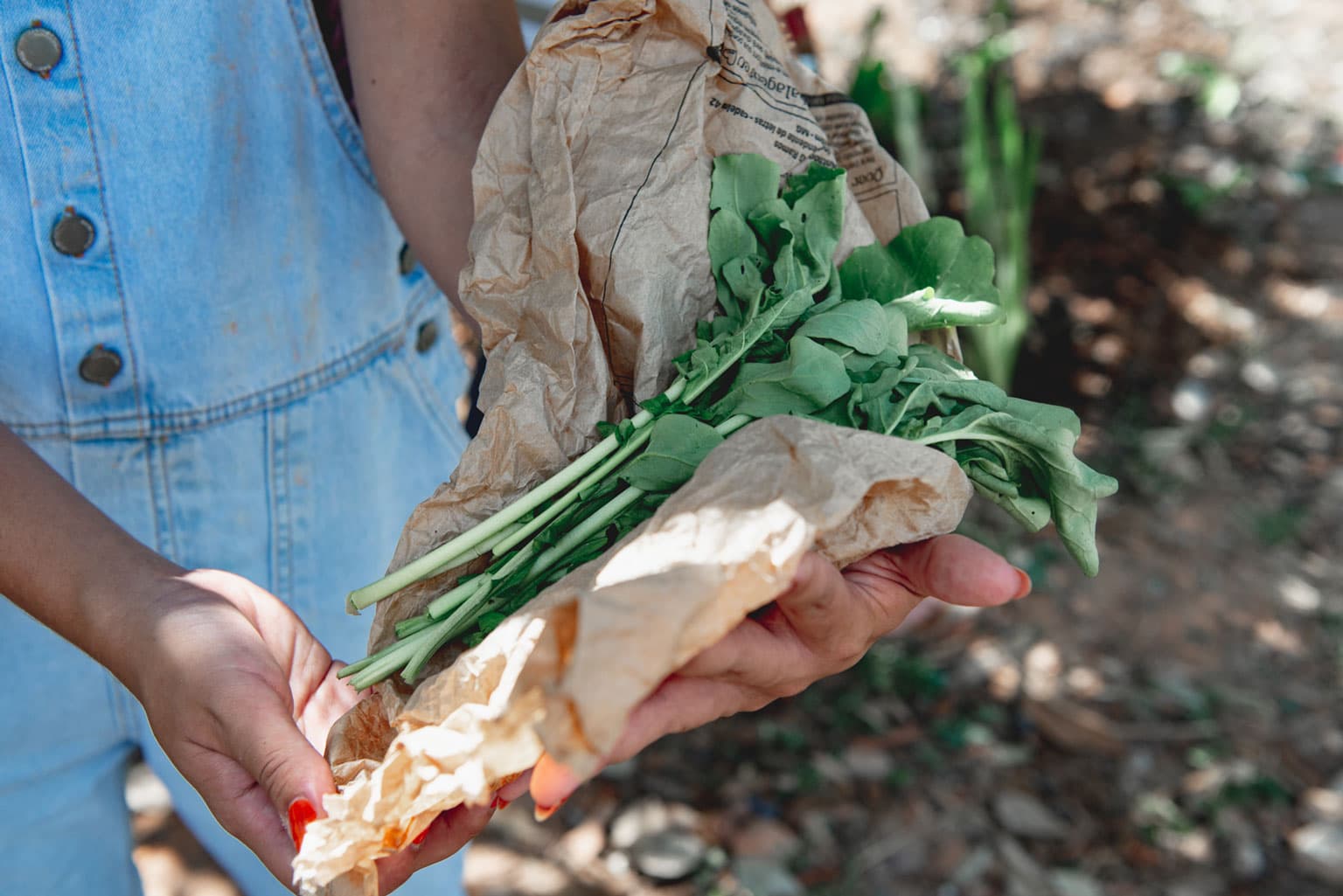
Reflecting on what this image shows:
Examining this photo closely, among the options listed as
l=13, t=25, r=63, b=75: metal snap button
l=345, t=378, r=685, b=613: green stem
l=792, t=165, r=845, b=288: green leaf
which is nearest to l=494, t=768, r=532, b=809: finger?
l=345, t=378, r=685, b=613: green stem

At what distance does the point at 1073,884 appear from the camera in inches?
84.4

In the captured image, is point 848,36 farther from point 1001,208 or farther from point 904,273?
point 904,273

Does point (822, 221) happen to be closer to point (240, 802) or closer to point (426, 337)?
point (426, 337)

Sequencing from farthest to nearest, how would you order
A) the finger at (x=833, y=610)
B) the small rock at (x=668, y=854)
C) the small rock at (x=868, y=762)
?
1. the small rock at (x=868, y=762)
2. the small rock at (x=668, y=854)
3. the finger at (x=833, y=610)

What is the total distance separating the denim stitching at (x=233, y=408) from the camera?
1.28 meters

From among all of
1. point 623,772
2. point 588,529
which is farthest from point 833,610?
point 623,772

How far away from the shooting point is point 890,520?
105 cm

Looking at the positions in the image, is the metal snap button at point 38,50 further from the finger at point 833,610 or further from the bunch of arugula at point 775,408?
the finger at point 833,610

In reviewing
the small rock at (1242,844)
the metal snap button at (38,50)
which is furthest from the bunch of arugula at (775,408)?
the small rock at (1242,844)

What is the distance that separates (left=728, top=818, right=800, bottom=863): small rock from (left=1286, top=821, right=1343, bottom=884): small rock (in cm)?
107

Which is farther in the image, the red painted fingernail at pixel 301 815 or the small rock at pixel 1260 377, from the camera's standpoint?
the small rock at pixel 1260 377

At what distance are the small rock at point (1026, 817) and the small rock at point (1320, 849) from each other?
1.53 feet

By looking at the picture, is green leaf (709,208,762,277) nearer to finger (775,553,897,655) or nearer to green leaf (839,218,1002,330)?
green leaf (839,218,1002,330)

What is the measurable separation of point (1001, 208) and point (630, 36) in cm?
243
